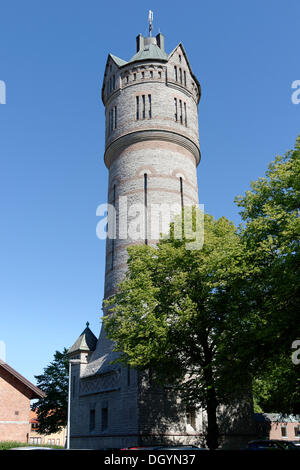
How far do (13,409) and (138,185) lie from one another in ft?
59.8

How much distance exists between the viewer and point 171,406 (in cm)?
2753

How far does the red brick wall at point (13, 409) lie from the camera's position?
905 inches

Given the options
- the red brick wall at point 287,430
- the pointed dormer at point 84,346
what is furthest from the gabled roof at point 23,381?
the red brick wall at point 287,430

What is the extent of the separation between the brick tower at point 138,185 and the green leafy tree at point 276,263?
357 inches

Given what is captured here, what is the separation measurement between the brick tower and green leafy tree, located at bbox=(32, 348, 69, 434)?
50.4ft

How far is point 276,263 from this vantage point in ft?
52.7

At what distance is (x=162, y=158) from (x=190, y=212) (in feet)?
37.3

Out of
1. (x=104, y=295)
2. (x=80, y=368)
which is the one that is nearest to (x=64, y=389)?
(x=80, y=368)

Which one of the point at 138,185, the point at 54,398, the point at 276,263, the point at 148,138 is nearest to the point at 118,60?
the point at 148,138

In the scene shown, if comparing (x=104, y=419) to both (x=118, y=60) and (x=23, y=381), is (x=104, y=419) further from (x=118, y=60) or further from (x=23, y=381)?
(x=118, y=60)

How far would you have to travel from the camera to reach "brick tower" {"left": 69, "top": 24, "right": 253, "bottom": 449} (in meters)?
27.2

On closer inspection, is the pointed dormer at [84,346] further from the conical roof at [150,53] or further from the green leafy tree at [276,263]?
the conical roof at [150,53]

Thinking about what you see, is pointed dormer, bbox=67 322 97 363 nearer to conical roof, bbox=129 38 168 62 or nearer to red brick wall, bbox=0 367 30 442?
red brick wall, bbox=0 367 30 442

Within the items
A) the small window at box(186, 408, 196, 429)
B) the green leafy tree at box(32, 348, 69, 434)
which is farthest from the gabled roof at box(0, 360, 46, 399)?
the green leafy tree at box(32, 348, 69, 434)
